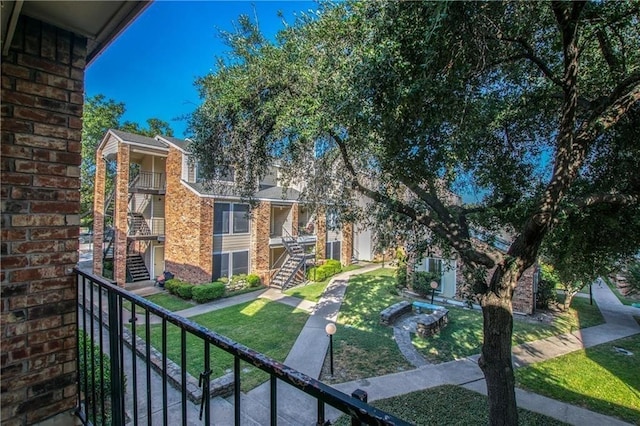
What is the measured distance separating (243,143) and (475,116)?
14.7 feet

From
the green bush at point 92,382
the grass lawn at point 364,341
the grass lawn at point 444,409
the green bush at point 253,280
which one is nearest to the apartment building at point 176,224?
the green bush at point 253,280

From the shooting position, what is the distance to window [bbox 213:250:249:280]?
1432 centimetres

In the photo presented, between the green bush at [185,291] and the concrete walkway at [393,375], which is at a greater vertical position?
the green bush at [185,291]

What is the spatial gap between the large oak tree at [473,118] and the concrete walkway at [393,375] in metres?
2.24

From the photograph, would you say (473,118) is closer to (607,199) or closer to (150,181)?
(607,199)

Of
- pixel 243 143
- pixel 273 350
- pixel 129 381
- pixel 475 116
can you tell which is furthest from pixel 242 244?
pixel 475 116

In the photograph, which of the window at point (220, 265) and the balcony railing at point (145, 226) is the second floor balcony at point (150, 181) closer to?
the balcony railing at point (145, 226)

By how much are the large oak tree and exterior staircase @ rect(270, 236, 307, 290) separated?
31.9 feet

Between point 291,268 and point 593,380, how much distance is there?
12.2 m

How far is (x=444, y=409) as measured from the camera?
5.45m

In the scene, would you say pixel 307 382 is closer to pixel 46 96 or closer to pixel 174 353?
pixel 46 96

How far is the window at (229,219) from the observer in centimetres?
1441

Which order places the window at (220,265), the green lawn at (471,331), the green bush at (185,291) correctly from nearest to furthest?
the green lawn at (471,331) → the green bush at (185,291) → the window at (220,265)

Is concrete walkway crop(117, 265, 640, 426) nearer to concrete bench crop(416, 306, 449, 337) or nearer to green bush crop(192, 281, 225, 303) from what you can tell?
green bush crop(192, 281, 225, 303)
